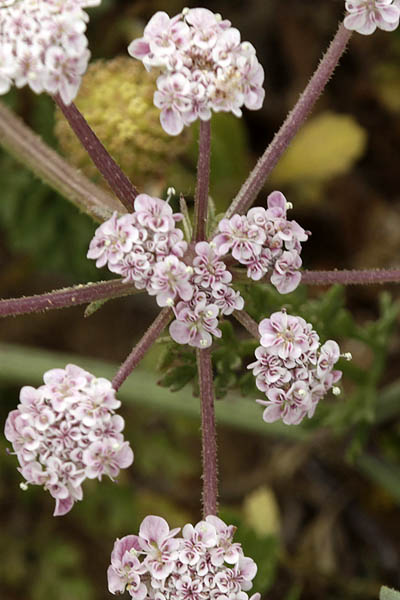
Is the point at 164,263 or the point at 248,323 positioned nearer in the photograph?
the point at 164,263

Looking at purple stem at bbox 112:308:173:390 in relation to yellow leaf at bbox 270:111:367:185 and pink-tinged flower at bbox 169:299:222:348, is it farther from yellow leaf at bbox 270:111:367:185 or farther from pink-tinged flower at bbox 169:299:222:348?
yellow leaf at bbox 270:111:367:185

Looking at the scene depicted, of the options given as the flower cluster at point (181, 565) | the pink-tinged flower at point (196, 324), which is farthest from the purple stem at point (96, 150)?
the flower cluster at point (181, 565)

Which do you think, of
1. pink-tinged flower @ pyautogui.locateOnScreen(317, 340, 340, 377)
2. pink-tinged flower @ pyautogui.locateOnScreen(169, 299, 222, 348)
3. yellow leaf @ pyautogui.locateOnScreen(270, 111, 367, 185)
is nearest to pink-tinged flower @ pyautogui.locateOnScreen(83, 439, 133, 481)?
pink-tinged flower @ pyautogui.locateOnScreen(169, 299, 222, 348)

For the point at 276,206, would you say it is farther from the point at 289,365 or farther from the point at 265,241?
the point at 289,365

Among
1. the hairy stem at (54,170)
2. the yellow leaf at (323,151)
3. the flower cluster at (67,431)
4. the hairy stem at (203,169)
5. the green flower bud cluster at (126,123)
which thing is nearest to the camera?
the flower cluster at (67,431)

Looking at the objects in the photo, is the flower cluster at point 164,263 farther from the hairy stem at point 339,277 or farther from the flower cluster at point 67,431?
the flower cluster at point 67,431

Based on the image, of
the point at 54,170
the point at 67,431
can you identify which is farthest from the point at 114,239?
the point at 54,170
